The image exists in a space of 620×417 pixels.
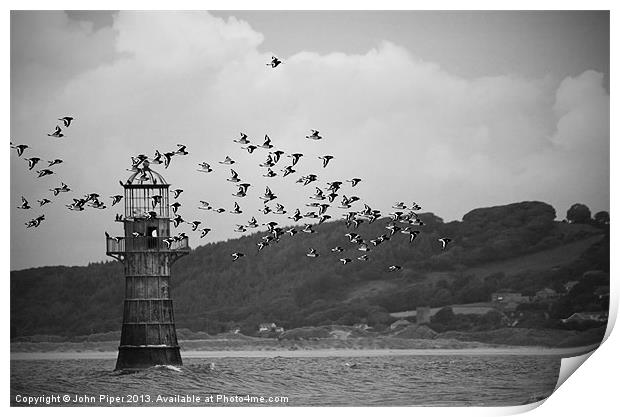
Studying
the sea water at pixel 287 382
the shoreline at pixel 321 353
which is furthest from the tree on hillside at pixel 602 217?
the sea water at pixel 287 382

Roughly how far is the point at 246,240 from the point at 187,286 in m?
2.50

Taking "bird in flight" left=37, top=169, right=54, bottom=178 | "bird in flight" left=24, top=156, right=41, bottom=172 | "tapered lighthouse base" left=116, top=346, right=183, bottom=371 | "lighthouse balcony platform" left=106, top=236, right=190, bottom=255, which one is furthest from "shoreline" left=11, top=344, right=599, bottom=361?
"bird in flight" left=24, top=156, right=41, bottom=172

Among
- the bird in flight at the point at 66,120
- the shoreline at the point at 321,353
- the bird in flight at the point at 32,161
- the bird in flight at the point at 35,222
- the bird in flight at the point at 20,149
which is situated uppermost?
the bird in flight at the point at 66,120

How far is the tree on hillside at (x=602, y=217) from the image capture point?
47531mm

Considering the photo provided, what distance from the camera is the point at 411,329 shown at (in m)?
61.3

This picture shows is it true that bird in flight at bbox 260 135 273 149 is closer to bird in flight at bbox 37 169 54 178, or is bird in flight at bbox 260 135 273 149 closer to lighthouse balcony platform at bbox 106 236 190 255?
lighthouse balcony platform at bbox 106 236 190 255

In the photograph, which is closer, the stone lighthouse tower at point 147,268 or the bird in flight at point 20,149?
the bird in flight at point 20,149

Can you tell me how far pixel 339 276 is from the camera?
6506cm

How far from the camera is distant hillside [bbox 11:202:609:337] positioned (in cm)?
5338

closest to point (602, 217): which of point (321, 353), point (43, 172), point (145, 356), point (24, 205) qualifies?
point (145, 356)

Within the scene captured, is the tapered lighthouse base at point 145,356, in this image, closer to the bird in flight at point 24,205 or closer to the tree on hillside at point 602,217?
the bird in flight at point 24,205

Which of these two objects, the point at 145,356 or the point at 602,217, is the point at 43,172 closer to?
the point at 145,356

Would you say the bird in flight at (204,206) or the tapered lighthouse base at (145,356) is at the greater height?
the bird in flight at (204,206)

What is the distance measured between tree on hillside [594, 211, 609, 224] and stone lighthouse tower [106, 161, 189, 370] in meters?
11.6
